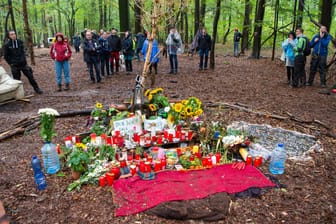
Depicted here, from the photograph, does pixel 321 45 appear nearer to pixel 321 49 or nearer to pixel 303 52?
pixel 321 49

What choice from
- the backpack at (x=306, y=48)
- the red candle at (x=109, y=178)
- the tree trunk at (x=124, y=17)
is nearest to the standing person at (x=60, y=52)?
the red candle at (x=109, y=178)

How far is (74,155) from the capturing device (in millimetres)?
3518

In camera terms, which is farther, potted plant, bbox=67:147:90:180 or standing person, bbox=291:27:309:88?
standing person, bbox=291:27:309:88

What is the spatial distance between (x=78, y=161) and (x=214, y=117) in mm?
3230

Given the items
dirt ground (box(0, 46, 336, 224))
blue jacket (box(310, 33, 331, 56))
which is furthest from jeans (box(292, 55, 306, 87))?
blue jacket (box(310, 33, 331, 56))

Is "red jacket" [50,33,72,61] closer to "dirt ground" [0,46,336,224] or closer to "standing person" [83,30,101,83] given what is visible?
"standing person" [83,30,101,83]

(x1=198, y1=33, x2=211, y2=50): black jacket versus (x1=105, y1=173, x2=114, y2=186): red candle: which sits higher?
(x1=198, y1=33, x2=211, y2=50): black jacket

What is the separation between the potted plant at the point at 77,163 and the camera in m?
3.48

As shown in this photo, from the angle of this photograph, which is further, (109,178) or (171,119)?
(171,119)

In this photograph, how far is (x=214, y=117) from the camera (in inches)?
230

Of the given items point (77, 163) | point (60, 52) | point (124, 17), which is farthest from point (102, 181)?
point (124, 17)

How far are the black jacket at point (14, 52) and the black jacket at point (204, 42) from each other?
6.51 meters

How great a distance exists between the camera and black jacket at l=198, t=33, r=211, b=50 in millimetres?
10972

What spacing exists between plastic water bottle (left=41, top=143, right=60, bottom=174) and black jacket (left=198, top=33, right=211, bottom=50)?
854cm
